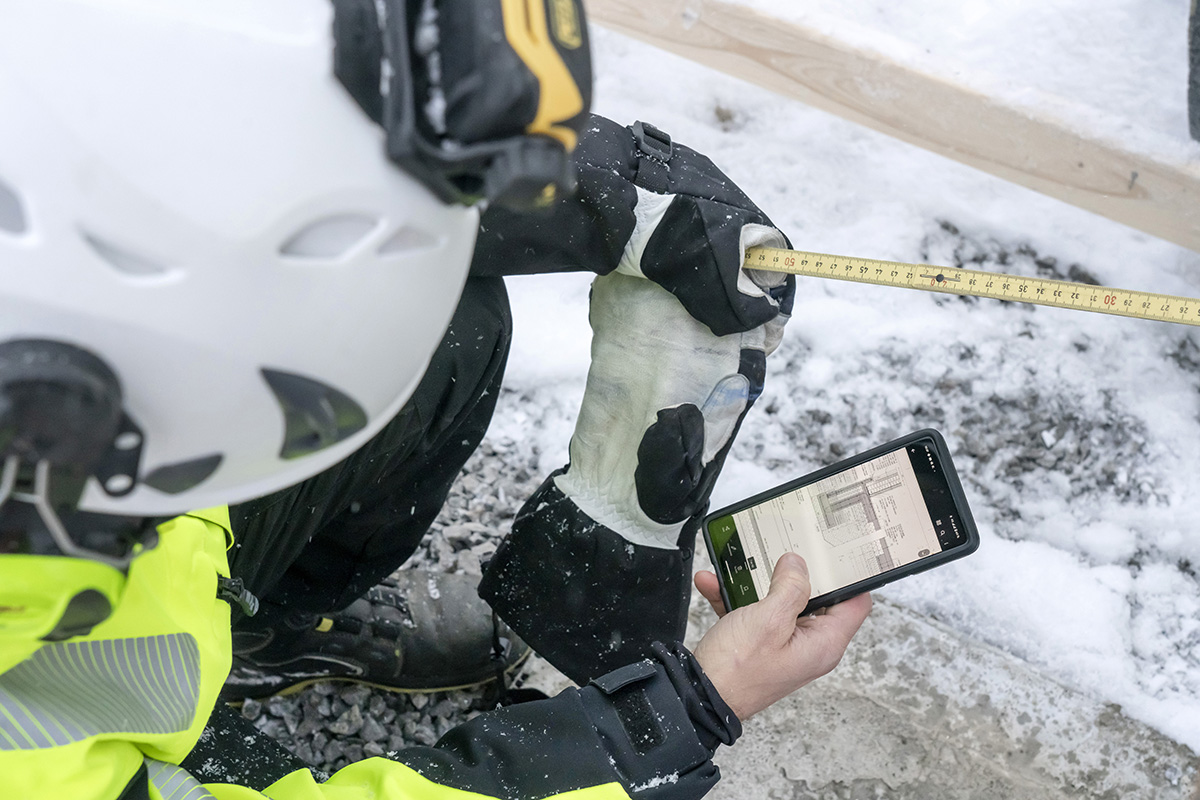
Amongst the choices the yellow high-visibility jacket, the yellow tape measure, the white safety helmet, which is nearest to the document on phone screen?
Answer: the yellow tape measure

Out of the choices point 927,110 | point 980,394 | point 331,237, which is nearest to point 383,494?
point 331,237

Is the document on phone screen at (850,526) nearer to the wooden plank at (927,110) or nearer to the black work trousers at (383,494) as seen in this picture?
the black work trousers at (383,494)

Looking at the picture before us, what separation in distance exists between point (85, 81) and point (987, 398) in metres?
2.22

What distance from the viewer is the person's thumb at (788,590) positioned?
1.35 meters

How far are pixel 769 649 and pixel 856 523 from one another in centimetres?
35

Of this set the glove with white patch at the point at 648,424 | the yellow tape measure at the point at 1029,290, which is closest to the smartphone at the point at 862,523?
the glove with white patch at the point at 648,424

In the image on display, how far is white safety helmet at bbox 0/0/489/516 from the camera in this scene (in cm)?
74

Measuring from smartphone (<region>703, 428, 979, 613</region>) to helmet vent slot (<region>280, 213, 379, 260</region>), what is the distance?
3.33 feet

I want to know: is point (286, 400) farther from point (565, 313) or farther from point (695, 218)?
point (565, 313)

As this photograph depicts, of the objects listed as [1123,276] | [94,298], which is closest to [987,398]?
[1123,276]

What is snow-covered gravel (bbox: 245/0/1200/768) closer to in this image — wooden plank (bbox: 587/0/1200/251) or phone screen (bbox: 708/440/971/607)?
wooden plank (bbox: 587/0/1200/251)

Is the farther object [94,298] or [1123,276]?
[1123,276]

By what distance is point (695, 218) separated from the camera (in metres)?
1.50

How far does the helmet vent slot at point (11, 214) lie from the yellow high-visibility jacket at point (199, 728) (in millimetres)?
381
